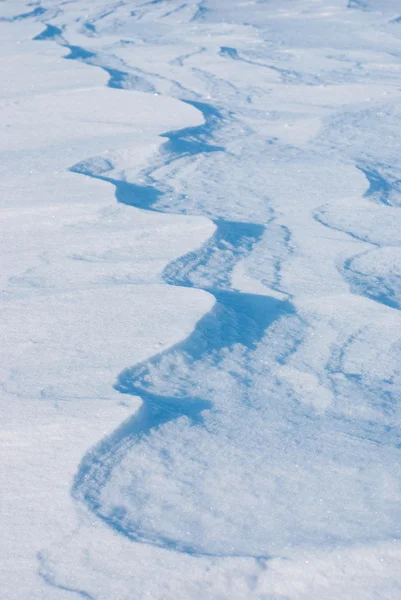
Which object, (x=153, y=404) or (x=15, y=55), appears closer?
(x=153, y=404)

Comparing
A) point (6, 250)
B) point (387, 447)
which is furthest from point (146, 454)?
point (6, 250)

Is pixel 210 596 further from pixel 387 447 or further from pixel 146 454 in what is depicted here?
pixel 387 447

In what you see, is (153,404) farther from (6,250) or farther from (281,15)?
(281,15)

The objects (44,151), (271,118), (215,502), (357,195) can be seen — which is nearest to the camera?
(215,502)

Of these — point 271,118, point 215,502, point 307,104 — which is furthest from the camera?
point 307,104

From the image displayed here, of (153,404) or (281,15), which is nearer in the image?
(153,404)

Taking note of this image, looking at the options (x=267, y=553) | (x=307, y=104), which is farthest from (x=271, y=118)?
(x=267, y=553)

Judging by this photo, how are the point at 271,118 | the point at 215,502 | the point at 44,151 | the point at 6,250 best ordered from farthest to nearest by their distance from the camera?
the point at 271,118 < the point at 44,151 < the point at 6,250 < the point at 215,502
